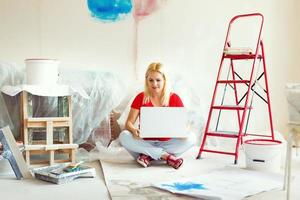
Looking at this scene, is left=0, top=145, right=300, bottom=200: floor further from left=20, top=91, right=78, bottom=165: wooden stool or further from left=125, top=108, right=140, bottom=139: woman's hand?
left=125, top=108, right=140, bottom=139: woman's hand

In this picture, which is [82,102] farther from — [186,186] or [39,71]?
[186,186]

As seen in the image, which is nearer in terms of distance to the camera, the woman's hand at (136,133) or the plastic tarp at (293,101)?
the plastic tarp at (293,101)

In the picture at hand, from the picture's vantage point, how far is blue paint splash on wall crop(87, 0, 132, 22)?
3510mm

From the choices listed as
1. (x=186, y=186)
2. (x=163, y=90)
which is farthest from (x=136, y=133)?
(x=186, y=186)

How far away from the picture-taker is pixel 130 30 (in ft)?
11.8

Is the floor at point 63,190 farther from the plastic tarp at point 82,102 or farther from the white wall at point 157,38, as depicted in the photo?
the white wall at point 157,38

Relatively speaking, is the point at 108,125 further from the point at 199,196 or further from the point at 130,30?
the point at 199,196

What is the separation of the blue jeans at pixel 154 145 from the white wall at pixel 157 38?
0.93 m

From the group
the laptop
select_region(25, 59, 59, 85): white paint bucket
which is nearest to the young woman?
the laptop

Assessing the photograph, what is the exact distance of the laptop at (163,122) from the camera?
2.66 meters

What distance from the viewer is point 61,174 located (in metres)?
2.26

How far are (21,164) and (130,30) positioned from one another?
161 cm

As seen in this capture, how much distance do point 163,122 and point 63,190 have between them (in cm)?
80

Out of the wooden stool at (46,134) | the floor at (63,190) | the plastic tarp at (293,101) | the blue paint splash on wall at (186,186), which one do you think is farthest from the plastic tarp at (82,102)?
the plastic tarp at (293,101)
